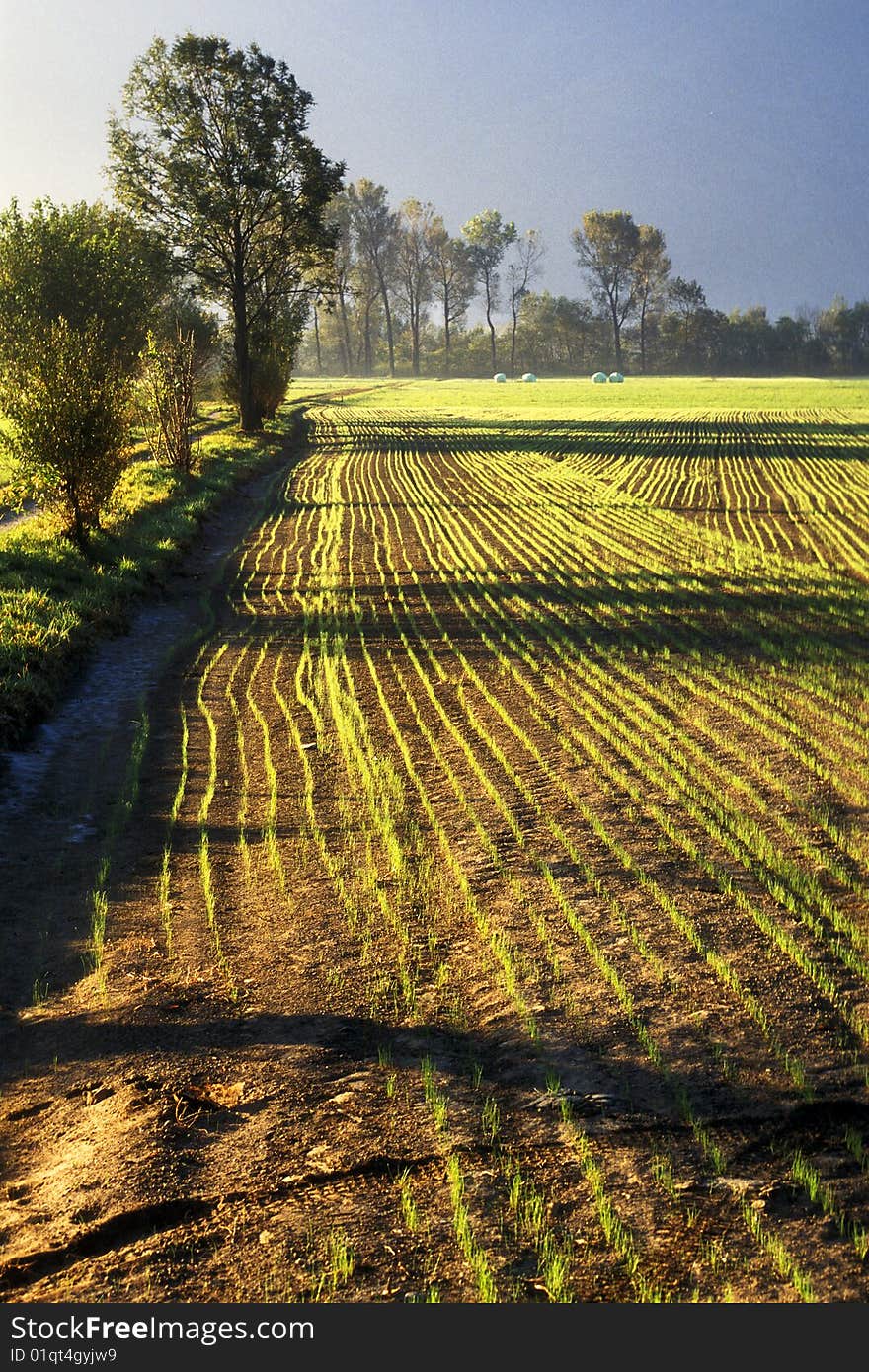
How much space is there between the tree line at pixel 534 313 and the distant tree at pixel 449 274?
0.14 metres

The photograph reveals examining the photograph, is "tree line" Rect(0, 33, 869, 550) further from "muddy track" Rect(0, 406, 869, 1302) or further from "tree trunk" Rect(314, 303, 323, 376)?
"tree trunk" Rect(314, 303, 323, 376)

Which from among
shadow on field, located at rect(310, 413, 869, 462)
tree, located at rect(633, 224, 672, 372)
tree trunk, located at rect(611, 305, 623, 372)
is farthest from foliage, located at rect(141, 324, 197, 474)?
tree, located at rect(633, 224, 672, 372)

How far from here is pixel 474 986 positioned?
541 cm

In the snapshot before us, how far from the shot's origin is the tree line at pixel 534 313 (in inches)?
4406

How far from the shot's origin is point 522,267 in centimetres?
13862

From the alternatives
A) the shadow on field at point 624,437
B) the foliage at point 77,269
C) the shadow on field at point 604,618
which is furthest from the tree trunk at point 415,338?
the shadow on field at point 604,618

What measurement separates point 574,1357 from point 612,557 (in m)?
14.4

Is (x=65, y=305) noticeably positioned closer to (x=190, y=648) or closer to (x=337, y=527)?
(x=337, y=527)

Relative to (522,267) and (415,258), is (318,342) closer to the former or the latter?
(415,258)

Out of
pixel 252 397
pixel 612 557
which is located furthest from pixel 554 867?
pixel 252 397

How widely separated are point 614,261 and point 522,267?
42.4 feet

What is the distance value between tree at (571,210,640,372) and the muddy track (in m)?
126

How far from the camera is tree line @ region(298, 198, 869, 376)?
367 ft

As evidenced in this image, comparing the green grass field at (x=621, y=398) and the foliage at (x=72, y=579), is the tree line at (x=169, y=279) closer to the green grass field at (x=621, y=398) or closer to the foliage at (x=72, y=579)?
the foliage at (x=72, y=579)
